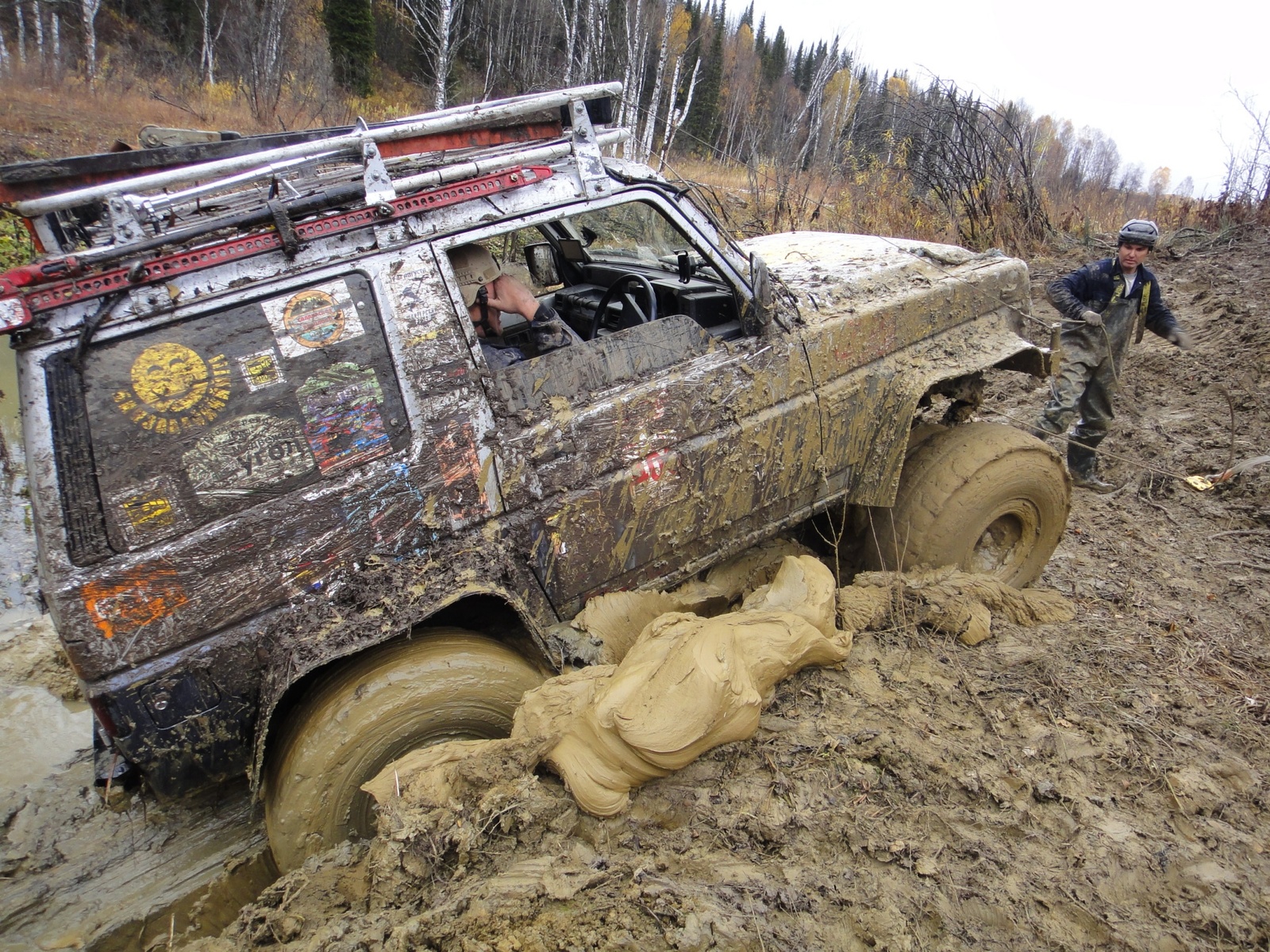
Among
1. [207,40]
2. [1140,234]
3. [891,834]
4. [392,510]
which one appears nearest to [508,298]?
[392,510]

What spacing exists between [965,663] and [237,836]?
2.71m

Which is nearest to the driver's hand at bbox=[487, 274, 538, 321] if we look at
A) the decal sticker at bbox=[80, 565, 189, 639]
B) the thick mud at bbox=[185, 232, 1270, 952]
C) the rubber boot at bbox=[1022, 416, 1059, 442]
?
the decal sticker at bbox=[80, 565, 189, 639]

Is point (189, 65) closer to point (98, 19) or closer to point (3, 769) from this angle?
point (98, 19)

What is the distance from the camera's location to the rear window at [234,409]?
1829 mm

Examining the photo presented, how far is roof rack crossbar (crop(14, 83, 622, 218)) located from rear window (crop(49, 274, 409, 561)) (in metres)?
0.38

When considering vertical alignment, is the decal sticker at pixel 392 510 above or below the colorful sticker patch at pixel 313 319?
below

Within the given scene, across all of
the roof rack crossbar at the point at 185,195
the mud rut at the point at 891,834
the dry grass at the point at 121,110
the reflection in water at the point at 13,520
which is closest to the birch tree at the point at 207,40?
the dry grass at the point at 121,110

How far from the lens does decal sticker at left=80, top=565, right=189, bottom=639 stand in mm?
1794

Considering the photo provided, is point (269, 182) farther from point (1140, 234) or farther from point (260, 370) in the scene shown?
point (1140, 234)

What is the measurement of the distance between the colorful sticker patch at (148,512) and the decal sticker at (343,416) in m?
0.37

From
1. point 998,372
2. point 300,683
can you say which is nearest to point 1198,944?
point 300,683

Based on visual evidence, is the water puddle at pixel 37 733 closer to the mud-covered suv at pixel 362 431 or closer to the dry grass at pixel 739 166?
the mud-covered suv at pixel 362 431

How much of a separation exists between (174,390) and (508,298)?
1140mm

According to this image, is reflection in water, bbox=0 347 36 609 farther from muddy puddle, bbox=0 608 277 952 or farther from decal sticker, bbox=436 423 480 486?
decal sticker, bbox=436 423 480 486
